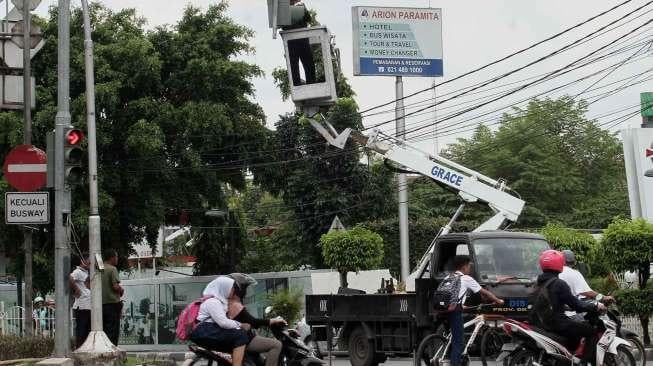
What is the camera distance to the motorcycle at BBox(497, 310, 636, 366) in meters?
11.1

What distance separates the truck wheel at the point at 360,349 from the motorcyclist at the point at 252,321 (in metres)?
5.64

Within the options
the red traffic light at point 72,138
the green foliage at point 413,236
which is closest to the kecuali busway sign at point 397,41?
the green foliage at point 413,236

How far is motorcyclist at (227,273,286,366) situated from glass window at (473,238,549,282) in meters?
5.10

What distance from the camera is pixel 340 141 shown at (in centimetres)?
2073

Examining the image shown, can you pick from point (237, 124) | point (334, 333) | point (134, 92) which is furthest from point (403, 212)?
point (334, 333)

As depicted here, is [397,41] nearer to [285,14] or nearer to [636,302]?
[636,302]

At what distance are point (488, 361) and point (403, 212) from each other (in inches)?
767

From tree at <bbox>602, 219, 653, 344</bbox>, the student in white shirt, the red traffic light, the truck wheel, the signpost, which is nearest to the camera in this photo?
the student in white shirt

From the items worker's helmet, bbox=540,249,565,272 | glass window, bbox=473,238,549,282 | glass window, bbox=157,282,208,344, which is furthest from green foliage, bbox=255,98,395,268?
worker's helmet, bbox=540,249,565,272

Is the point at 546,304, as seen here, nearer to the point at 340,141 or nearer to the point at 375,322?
the point at 375,322

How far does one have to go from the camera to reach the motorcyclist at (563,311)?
11.1m

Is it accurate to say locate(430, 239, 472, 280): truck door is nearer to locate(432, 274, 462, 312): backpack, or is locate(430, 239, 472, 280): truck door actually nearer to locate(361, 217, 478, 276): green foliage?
locate(432, 274, 462, 312): backpack

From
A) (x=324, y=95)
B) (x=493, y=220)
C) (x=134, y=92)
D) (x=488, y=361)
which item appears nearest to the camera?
(x=488, y=361)

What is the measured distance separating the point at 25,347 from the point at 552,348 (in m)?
8.81
